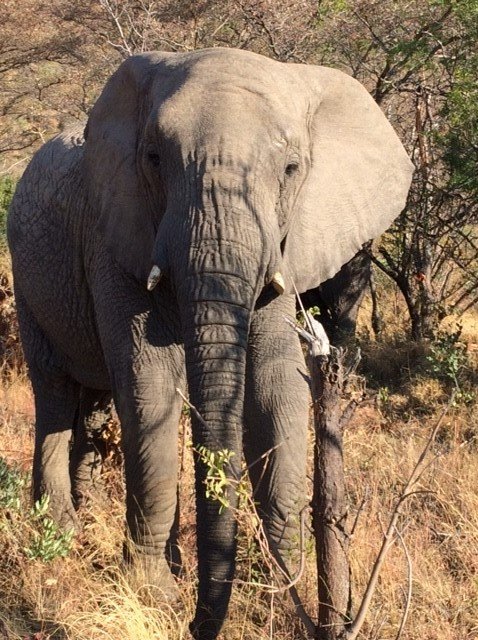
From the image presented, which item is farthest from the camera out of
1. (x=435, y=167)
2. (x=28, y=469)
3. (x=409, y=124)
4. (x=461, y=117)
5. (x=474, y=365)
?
(x=409, y=124)

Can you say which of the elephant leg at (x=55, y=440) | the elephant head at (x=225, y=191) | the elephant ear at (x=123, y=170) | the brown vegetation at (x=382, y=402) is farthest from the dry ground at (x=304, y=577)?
the elephant ear at (x=123, y=170)

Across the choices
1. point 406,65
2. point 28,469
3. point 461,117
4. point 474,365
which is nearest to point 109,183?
point 28,469

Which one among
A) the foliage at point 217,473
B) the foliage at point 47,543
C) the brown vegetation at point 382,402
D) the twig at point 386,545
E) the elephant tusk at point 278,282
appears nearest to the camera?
the twig at point 386,545

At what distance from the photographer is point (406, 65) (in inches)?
351

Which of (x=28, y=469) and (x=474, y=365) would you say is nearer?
(x=28, y=469)

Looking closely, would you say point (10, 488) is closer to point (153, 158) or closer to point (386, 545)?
point (153, 158)

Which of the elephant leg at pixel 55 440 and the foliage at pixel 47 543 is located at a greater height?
the elephant leg at pixel 55 440

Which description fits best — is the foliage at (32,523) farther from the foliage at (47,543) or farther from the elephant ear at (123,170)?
the elephant ear at (123,170)

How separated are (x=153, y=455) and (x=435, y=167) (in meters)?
4.63

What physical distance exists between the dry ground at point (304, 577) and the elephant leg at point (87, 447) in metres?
0.11

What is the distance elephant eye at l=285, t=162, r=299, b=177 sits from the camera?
4316 millimetres

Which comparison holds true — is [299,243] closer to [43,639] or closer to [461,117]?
[43,639]

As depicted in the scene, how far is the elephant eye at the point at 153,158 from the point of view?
14.2ft

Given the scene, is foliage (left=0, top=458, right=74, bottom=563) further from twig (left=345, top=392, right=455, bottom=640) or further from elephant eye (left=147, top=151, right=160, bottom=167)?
twig (left=345, top=392, right=455, bottom=640)
